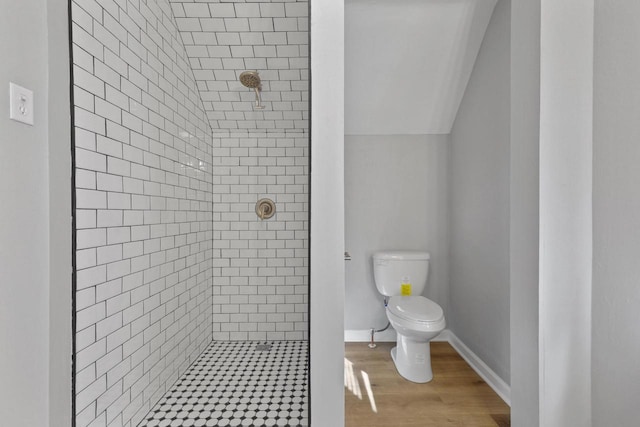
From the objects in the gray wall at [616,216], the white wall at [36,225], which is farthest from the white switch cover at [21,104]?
the gray wall at [616,216]

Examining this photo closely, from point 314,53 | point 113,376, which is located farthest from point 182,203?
point 314,53

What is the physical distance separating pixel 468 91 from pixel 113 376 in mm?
2610

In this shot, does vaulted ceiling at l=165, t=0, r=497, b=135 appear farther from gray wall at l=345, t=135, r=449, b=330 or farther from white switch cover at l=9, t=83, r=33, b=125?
white switch cover at l=9, t=83, r=33, b=125

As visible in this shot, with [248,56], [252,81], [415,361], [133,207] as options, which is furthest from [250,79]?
[415,361]

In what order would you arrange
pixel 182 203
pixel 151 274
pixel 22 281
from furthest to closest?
pixel 182 203
pixel 151 274
pixel 22 281

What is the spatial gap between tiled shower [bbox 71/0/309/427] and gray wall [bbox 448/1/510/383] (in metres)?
1.13

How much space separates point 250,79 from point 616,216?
183cm

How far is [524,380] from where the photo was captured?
4.25 feet

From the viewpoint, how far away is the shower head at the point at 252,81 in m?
1.94

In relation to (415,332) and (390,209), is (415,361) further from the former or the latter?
(390,209)

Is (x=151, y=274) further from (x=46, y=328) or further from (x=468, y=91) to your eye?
(x=468, y=91)

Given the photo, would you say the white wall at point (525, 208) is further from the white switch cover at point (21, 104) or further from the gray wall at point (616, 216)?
the white switch cover at point (21, 104)

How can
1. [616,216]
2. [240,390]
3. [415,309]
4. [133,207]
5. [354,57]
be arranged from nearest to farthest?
[616,216] → [133,207] → [240,390] → [415,309] → [354,57]

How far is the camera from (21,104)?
3.26 feet
